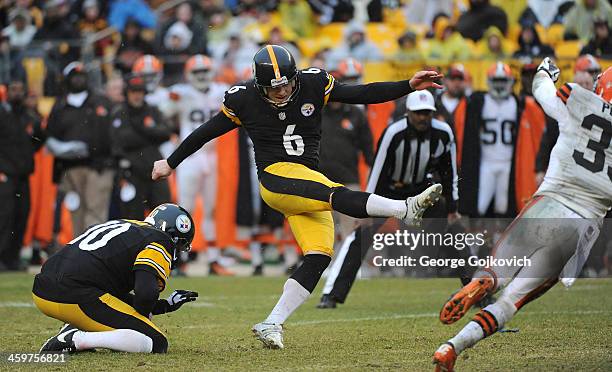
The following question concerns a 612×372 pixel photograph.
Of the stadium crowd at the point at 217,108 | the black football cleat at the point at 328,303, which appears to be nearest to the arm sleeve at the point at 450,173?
the black football cleat at the point at 328,303

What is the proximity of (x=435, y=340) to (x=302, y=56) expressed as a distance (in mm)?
9001

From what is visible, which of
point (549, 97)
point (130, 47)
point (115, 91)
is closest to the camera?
point (549, 97)

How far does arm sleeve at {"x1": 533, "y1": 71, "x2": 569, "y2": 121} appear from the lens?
638 cm

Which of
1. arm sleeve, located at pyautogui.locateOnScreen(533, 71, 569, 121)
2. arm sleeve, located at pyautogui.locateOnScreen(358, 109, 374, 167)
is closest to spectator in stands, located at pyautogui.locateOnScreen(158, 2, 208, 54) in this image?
arm sleeve, located at pyautogui.locateOnScreen(358, 109, 374, 167)

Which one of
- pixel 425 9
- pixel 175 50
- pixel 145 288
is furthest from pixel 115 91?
pixel 145 288

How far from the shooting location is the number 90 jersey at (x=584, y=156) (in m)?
6.30

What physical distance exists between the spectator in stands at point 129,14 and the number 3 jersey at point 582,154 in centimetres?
1208

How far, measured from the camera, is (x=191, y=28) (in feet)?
56.7

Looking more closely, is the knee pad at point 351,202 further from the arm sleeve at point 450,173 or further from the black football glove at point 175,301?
the arm sleeve at point 450,173

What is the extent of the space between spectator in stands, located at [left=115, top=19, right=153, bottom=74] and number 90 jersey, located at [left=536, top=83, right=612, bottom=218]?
10.5 metres

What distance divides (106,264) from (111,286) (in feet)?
0.47

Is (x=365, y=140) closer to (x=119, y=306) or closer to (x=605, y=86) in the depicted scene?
(x=119, y=306)

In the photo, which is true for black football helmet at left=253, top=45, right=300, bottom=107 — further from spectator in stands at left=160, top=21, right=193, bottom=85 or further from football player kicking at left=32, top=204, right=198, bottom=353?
spectator in stands at left=160, top=21, right=193, bottom=85

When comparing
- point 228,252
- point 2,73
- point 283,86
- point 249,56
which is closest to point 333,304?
point 283,86
